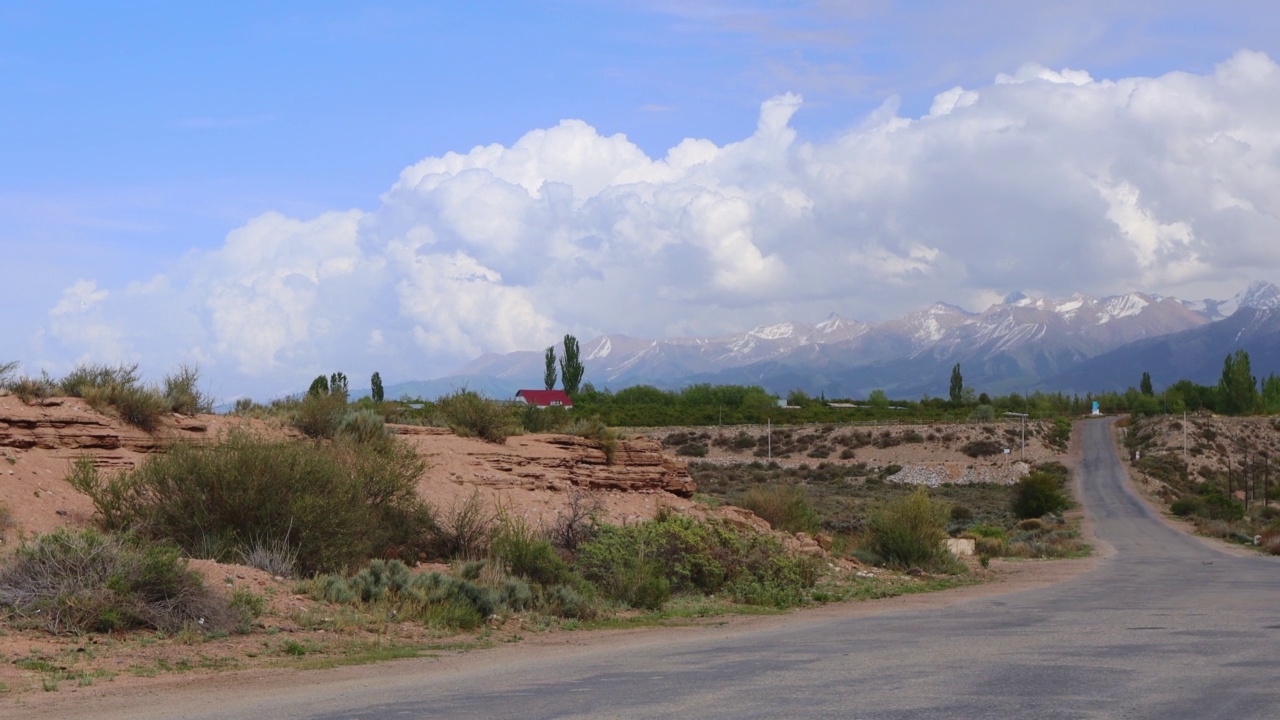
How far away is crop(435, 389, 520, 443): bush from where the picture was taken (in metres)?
29.8

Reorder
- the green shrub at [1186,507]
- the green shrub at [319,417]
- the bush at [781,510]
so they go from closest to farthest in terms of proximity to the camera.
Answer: the green shrub at [319,417], the bush at [781,510], the green shrub at [1186,507]

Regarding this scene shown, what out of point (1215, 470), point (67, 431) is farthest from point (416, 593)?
point (1215, 470)

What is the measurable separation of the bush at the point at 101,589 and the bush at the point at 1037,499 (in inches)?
2404

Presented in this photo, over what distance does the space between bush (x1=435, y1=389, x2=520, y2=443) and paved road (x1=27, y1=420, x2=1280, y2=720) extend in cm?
1257

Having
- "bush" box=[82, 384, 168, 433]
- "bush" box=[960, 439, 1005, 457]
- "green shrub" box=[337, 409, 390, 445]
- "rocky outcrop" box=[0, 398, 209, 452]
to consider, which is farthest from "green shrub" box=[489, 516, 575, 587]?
"bush" box=[960, 439, 1005, 457]

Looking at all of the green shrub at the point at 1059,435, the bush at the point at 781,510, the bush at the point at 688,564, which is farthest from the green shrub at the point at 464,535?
the green shrub at the point at 1059,435

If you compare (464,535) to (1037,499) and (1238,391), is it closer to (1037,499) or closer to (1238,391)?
(1037,499)

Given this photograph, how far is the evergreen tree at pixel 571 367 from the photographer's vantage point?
132 metres

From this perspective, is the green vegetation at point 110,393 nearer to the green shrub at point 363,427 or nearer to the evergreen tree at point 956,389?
the green shrub at point 363,427

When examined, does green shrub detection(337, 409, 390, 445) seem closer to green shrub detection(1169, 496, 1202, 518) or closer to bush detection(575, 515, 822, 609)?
bush detection(575, 515, 822, 609)

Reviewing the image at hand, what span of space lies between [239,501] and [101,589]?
4.20m

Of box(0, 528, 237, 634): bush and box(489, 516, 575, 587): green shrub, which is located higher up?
box(0, 528, 237, 634): bush

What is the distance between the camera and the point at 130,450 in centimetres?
2230

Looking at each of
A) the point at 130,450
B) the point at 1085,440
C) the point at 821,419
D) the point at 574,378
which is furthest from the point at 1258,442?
the point at 130,450
